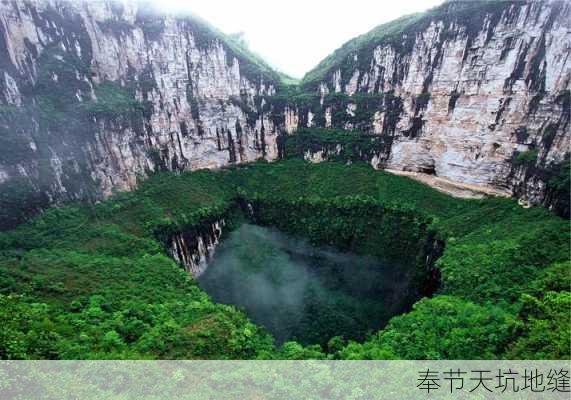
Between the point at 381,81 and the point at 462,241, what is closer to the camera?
the point at 462,241

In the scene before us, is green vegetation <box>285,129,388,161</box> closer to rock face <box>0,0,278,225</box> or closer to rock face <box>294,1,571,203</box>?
rock face <box>294,1,571,203</box>

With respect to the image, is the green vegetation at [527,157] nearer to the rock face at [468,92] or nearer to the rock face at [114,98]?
the rock face at [468,92]

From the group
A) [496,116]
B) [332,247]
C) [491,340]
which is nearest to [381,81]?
[496,116]

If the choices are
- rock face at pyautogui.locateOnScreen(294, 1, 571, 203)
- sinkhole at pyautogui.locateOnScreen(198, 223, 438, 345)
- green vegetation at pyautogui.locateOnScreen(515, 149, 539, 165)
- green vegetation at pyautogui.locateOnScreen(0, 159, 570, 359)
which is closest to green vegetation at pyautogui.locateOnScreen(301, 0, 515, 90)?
rock face at pyautogui.locateOnScreen(294, 1, 571, 203)

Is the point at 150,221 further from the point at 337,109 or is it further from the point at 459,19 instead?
the point at 459,19

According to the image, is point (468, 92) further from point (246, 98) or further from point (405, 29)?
point (246, 98)

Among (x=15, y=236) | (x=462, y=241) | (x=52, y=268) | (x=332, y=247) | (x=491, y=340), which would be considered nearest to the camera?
(x=491, y=340)

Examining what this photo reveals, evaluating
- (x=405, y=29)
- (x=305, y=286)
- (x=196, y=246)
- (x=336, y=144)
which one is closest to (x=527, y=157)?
(x=405, y=29)
